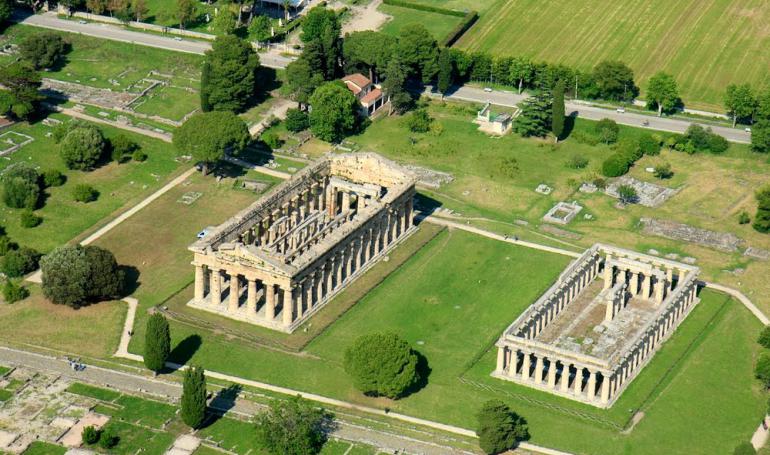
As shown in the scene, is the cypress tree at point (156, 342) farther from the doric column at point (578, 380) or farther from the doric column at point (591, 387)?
the doric column at point (591, 387)

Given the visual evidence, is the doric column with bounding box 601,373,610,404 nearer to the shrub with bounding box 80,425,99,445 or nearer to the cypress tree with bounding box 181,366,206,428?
the cypress tree with bounding box 181,366,206,428

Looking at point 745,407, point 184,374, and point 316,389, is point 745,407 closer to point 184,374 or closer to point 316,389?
point 316,389

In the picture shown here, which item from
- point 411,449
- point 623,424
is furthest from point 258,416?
point 623,424

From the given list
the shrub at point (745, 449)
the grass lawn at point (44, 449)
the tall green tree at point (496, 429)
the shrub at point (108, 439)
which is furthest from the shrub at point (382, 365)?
the shrub at point (745, 449)

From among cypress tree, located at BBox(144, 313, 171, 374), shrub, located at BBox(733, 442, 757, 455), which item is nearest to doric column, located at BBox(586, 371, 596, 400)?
shrub, located at BBox(733, 442, 757, 455)

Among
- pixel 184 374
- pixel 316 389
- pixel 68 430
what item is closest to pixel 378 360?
pixel 316 389

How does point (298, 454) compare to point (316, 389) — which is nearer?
point (298, 454)
